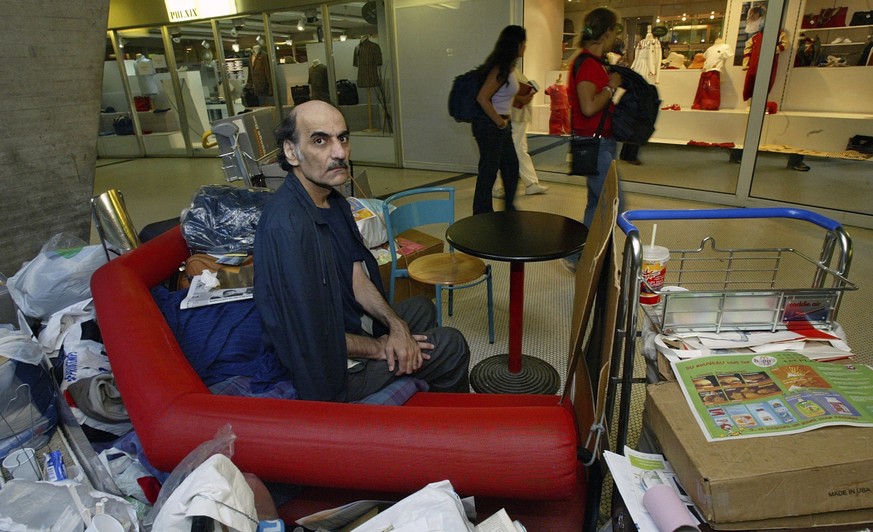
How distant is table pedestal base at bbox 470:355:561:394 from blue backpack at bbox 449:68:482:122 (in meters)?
1.94

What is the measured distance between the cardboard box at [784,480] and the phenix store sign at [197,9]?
359 inches

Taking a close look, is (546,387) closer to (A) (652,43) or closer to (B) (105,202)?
(B) (105,202)

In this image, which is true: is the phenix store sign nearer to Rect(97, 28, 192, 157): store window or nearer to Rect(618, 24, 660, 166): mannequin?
Rect(97, 28, 192, 157): store window

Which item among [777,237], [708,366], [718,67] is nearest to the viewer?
[708,366]

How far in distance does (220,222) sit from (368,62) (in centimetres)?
554

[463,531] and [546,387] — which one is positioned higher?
[463,531]

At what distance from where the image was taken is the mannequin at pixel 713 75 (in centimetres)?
558

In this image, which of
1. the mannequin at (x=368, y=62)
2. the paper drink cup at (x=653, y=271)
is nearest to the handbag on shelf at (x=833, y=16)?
the mannequin at (x=368, y=62)

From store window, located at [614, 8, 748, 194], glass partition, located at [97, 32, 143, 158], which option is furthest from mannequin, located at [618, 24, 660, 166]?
glass partition, located at [97, 32, 143, 158]

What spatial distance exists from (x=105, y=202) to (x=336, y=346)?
5.53ft

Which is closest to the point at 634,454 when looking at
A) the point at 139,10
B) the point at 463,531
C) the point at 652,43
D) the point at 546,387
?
the point at 463,531

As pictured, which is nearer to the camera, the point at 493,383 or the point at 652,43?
the point at 493,383

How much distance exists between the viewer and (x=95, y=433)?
153 cm

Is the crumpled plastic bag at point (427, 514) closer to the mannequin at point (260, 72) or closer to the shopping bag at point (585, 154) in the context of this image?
the shopping bag at point (585, 154)
